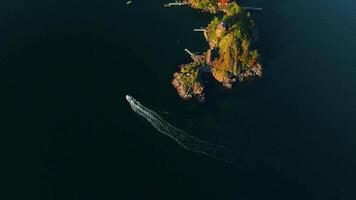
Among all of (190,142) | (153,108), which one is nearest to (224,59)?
(153,108)

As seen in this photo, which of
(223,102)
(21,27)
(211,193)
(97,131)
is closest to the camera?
(211,193)

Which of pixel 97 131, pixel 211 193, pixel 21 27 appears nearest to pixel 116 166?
pixel 97 131

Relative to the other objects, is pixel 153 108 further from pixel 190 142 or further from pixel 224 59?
pixel 224 59

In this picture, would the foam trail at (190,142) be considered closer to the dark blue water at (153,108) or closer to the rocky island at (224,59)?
the dark blue water at (153,108)

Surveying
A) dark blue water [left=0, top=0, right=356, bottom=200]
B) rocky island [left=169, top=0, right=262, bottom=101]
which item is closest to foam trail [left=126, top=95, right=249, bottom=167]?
dark blue water [left=0, top=0, right=356, bottom=200]

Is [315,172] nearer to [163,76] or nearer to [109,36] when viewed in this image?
[163,76]

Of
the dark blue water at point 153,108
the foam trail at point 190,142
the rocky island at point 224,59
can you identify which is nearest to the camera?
the dark blue water at point 153,108

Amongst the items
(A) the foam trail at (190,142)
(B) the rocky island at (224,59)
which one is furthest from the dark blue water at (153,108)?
(B) the rocky island at (224,59)
